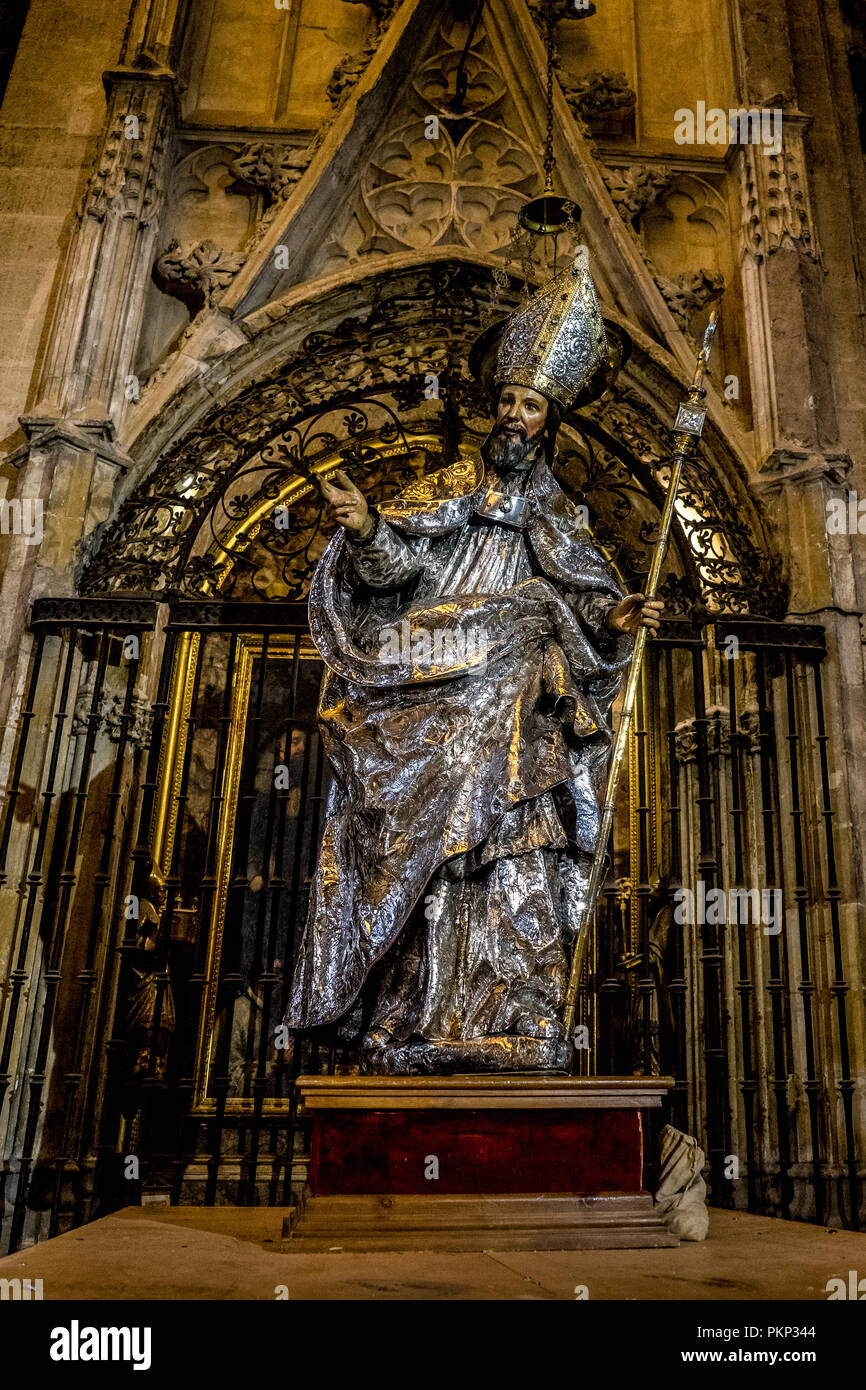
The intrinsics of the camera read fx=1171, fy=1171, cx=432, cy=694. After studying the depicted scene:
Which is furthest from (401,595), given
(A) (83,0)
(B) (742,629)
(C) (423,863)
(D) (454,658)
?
(A) (83,0)

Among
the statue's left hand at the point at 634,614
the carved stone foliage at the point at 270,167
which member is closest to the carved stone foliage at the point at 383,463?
the carved stone foliage at the point at 270,167

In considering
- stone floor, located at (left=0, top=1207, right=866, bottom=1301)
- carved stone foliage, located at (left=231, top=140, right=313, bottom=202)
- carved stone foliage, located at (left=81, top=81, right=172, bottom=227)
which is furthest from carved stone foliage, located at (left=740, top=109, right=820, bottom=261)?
stone floor, located at (left=0, top=1207, right=866, bottom=1301)

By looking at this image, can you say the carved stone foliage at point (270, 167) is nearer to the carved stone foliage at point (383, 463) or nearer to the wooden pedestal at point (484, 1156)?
the carved stone foliage at point (383, 463)

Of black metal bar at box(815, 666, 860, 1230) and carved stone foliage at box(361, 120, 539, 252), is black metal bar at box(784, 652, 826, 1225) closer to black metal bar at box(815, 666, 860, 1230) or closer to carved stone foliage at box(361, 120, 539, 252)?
black metal bar at box(815, 666, 860, 1230)

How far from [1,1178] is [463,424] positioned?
5023mm

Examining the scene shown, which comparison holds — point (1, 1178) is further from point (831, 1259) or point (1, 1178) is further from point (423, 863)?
point (831, 1259)

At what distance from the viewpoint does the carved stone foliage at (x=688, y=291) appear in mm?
6875

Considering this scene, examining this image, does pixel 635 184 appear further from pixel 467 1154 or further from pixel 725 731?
pixel 467 1154

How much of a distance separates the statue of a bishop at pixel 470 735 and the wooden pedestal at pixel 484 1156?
272 millimetres

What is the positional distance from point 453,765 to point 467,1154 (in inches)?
49.5

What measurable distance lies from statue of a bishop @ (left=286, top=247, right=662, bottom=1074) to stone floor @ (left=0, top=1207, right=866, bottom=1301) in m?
0.73

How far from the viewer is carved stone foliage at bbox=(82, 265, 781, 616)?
6.17 meters

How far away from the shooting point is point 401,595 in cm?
447

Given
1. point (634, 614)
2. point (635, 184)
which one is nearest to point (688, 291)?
point (635, 184)
